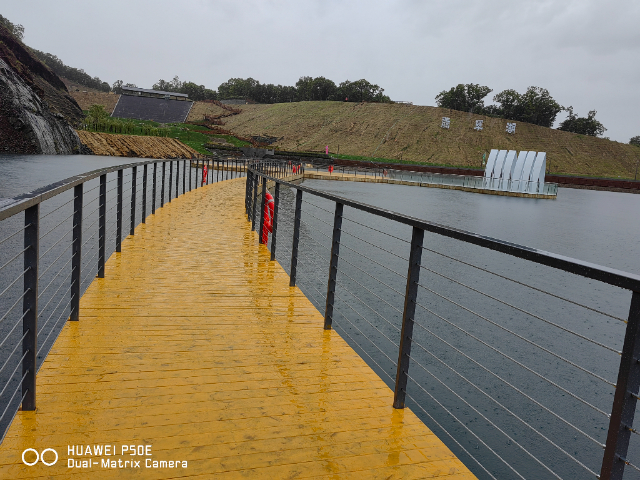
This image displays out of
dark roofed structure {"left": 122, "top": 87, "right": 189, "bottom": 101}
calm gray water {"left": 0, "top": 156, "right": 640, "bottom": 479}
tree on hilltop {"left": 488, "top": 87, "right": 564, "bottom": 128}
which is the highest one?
tree on hilltop {"left": 488, "top": 87, "right": 564, "bottom": 128}

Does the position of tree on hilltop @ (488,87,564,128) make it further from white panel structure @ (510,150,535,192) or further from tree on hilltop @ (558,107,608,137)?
white panel structure @ (510,150,535,192)

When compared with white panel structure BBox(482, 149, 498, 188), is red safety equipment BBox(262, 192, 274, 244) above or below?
below

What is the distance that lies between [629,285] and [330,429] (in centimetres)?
151

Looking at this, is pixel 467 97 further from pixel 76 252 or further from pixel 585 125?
pixel 76 252

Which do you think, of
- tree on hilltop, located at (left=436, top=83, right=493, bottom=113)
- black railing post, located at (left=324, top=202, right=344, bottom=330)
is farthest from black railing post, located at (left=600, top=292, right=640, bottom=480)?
tree on hilltop, located at (left=436, top=83, right=493, bottom=113)

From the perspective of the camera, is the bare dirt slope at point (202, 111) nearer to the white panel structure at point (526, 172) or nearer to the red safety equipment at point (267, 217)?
the white panel structure at point (526, 172)

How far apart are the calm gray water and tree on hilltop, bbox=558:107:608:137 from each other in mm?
100889

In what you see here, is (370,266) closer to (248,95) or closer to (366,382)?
(366,382)

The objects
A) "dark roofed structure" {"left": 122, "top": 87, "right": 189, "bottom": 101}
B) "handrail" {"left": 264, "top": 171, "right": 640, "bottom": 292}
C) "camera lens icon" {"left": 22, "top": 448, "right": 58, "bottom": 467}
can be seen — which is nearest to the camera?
"handrail" {"left": 264, "top": 171, "right": 640, "bottom": 292}

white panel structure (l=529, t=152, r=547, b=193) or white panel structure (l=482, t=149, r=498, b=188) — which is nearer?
white panel structure (l=529, t=152, r=547, b=193)

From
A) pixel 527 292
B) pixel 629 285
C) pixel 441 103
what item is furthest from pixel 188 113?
pixel 629 285

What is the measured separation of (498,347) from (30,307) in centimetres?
555

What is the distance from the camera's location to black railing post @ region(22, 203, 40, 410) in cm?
237

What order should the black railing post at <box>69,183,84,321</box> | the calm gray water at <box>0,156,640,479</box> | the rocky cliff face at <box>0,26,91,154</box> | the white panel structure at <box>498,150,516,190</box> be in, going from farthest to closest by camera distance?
the white panel structure at <box>498,150,516,190</box> → the rocky cliff face at <box>0,26,91,154</box> → the calm gray water at <box>0,156,640,479</box> → the black railing post at <box>69,183,84,321</box>
